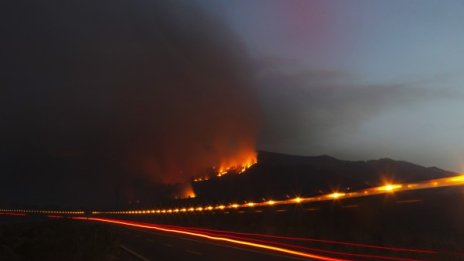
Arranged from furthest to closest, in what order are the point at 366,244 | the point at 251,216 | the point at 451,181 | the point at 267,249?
the point at 251,216 < the point at 267,249 < the point at 366,244 < the point at 451,181

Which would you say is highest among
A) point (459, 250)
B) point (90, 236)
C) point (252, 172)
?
point (252, 172)

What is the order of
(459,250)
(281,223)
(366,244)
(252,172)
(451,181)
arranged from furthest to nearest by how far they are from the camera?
(252,172), (281,223), (366,244), (451,181), (459,250)

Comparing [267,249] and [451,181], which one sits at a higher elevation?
[451,181]

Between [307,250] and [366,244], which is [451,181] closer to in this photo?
[366,244]

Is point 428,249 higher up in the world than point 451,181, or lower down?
lower down

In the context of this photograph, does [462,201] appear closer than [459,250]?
No

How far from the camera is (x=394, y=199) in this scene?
30875 mm

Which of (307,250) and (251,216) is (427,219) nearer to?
(307,250)

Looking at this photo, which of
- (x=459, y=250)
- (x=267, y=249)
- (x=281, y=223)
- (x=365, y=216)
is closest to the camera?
(x=459, y=250)

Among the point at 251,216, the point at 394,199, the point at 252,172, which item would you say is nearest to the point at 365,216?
the point at 394,199

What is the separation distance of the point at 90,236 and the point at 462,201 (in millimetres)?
21137

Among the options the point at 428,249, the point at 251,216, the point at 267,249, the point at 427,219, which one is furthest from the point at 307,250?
the point at 251,216

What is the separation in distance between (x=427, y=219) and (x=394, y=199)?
18.0ft

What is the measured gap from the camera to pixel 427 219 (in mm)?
35062
